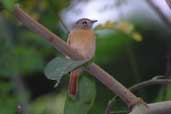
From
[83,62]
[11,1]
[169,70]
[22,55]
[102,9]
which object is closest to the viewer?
[83,62]

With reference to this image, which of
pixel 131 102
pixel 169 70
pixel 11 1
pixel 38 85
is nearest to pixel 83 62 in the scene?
pixel 131 102

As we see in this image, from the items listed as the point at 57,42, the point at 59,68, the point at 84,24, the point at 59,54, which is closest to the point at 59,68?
the point at 59,68

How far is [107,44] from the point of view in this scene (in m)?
2.31

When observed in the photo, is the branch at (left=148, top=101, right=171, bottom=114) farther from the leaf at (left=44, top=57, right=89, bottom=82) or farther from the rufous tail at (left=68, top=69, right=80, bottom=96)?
the rufous tail at (left=68, top=69, right=80, bottom=96)

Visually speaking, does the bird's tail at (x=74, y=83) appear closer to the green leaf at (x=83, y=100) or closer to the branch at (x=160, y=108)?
the green leaf at (x=83, y=100)

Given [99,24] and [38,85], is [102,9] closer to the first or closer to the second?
[99,24]

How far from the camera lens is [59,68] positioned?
1.21m

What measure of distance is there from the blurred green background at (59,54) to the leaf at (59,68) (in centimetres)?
52

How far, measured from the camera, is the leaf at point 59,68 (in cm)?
118

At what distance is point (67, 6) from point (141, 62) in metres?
0.46

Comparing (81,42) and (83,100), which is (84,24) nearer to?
(81,42)

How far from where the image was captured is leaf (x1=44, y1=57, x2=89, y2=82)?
1.18 meters

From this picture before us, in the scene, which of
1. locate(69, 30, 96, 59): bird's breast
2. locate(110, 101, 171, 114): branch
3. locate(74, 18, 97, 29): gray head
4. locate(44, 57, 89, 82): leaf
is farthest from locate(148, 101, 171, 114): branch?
locate(74, 18, 97, 29): gray head

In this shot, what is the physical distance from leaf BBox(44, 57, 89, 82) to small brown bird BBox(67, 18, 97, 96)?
0.07 metres
